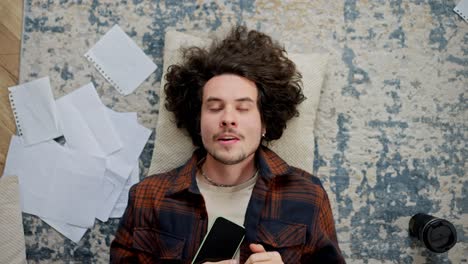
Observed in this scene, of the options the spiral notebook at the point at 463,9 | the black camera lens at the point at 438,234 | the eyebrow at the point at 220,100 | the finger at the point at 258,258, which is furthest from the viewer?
the spiral notebook at the point at 463,9

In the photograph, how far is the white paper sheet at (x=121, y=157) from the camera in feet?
4.25

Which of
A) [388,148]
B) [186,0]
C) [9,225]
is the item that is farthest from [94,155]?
[388,148]

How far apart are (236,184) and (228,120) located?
8.7 inches

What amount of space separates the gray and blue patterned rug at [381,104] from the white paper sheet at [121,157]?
0.20 metres

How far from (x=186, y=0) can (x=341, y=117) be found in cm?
66

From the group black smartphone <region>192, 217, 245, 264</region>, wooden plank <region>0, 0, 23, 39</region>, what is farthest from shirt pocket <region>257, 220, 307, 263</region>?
wooden plank <region>0, 0, 23, 39</region>

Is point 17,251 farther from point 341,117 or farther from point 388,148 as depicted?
point 388,148

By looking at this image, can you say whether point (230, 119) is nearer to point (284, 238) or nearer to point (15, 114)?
point (284, 238)

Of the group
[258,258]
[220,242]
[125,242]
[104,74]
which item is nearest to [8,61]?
[104,74]

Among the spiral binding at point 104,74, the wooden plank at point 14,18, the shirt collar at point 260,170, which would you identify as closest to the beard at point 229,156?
the shirt collar at point 260,170

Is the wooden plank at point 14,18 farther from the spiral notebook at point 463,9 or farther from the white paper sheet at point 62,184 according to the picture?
the spiral notebook at point 463,9

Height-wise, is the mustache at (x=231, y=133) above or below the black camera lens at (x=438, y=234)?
above

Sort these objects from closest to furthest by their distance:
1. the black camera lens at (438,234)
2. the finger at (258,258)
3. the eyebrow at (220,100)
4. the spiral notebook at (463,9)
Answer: the finger at (258,258) < the eyebrow at (220,100) < the black camera lens at (438,234) < the spiral notebook at (463,9)

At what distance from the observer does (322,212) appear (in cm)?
112
